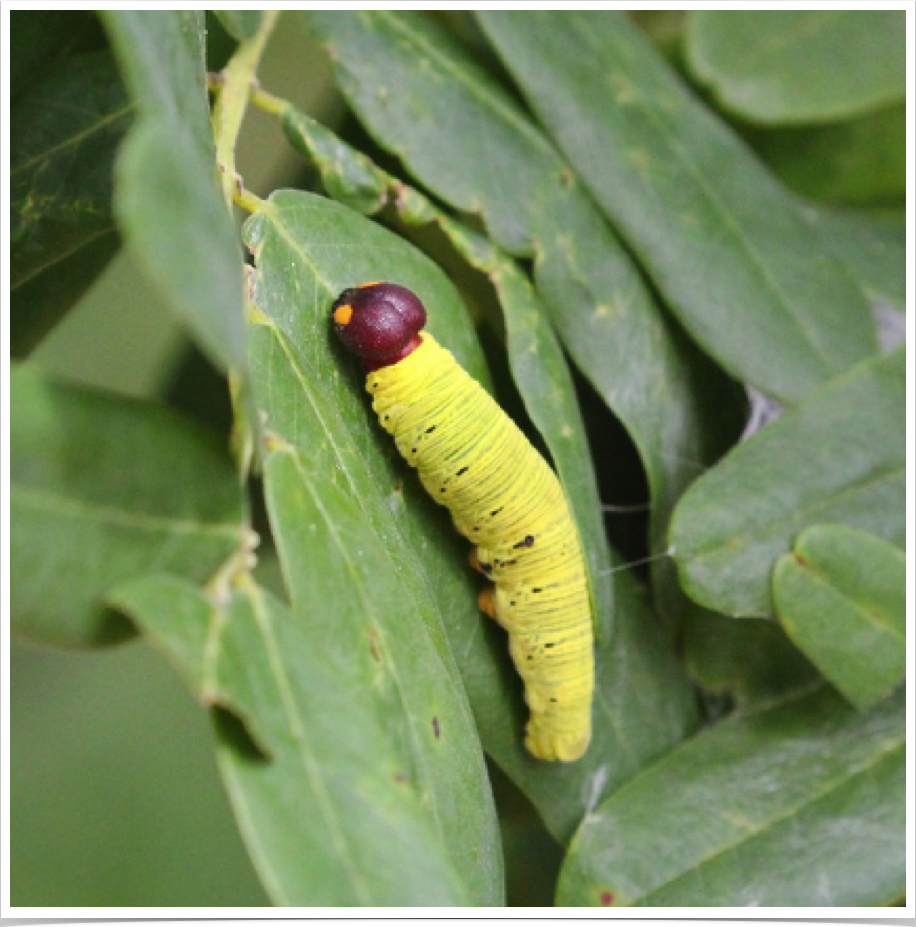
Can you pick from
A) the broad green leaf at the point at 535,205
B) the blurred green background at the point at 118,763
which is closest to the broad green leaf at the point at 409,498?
the broad green leaf at the point at 535,205

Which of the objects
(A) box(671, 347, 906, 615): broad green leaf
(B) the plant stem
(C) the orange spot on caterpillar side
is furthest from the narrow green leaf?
(A) box(671, 347, 906, 615): broad green leaf

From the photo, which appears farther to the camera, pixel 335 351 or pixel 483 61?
pixel 483 61

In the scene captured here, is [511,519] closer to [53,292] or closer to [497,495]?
[497,495]

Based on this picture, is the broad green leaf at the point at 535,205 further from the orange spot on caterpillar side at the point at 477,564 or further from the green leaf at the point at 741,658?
the orange spot on caterpillar side at the point at 477,564

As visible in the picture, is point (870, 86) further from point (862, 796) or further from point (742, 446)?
point (862, 796)

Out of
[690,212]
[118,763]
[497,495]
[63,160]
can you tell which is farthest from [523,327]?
[118,763]

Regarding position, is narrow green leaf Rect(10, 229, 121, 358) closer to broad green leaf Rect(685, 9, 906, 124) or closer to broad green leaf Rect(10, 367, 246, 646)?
broad green leaf Rect(10, 367, 246, 646)

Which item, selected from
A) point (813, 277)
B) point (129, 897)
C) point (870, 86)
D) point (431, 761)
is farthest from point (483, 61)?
point (129, 897)
